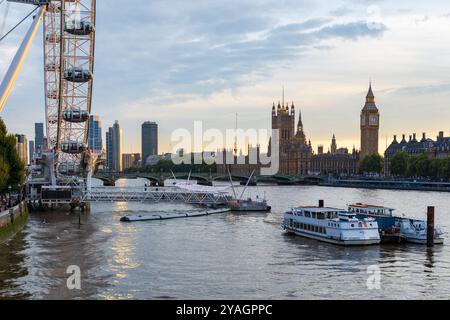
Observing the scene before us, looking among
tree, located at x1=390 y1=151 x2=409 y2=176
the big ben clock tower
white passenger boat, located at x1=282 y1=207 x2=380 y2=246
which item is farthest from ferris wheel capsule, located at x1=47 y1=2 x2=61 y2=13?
the big ben clock tower

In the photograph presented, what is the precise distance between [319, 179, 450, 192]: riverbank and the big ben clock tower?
181ft

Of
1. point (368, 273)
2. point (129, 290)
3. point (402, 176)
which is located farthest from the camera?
point (402, 176)

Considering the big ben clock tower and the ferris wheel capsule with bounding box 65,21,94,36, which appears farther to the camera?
the big ben clock tower

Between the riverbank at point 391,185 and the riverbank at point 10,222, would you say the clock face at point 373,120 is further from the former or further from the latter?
the riverbank at point 10,222

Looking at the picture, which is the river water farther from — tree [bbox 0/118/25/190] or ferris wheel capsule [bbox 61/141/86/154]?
ferris wheel capsule [bbox 61/141/86/154]

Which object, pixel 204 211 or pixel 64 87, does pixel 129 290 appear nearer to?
pixel 204 211

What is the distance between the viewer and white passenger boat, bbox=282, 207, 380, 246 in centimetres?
3609

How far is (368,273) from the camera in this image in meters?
27.6

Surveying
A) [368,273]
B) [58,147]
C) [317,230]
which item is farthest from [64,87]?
[368,273]

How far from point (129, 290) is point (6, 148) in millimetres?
28518

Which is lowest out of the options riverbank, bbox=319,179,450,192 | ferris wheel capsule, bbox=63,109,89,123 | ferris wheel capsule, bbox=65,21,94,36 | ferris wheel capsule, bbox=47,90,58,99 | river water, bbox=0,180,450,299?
river water, bbox=0,180,450,299

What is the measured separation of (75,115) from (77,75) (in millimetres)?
4425

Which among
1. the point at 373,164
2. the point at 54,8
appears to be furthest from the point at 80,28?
the point at 373,164
